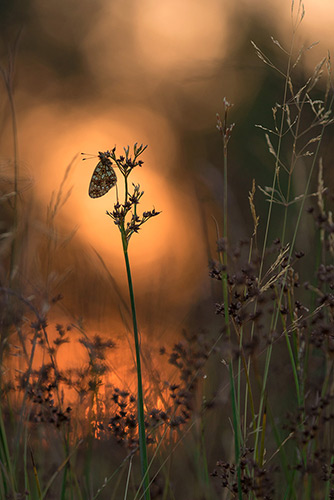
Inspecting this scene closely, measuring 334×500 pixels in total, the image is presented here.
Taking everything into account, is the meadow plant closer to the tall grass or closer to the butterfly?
the tall grass

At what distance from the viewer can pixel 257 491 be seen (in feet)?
4.47

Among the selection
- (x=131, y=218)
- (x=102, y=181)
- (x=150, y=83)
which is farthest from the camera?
(x=150, y=83)

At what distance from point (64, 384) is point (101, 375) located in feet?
0.56

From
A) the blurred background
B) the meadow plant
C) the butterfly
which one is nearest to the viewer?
the meadow plant

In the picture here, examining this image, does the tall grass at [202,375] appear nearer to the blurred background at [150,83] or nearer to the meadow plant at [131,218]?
the meadow plant at [131,218]

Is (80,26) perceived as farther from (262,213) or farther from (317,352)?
(317,352)

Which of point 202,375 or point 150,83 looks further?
point 150,83

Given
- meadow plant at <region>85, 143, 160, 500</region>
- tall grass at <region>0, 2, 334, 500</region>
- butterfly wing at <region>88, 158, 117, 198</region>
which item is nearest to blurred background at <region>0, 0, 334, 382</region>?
butterfly wing at <region>88, 158, 117, 198</region>

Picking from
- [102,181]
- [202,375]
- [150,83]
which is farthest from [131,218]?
[150,83]

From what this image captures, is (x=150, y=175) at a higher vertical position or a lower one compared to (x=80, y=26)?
lower

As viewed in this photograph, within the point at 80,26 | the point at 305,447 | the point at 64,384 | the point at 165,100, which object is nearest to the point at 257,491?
the point at 305,447

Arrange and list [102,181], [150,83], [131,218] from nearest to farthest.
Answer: [131,218] → [102,181] → [150,83]

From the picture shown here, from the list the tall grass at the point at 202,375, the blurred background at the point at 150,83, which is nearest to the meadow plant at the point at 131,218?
the tall grass at the point at 202,375

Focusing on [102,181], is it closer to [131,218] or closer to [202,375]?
[131,218]
